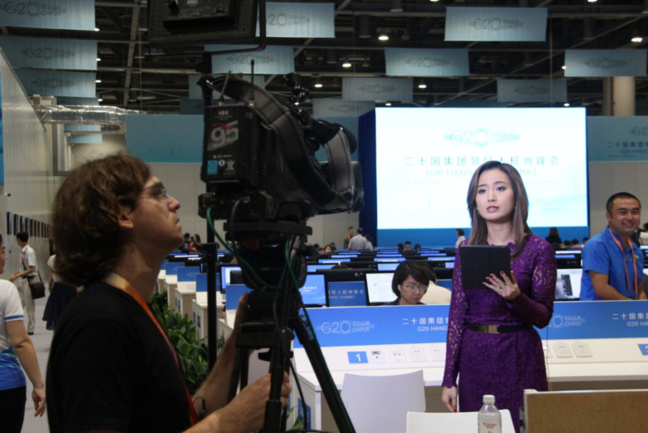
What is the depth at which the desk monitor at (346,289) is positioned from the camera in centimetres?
575

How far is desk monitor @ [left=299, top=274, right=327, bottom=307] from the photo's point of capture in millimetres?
5695

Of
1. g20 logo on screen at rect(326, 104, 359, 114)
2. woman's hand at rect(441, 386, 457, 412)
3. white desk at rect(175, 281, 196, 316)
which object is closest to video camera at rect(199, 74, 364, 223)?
woman's hand at rect(441, 386, 457, 412)

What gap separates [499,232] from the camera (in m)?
2.74

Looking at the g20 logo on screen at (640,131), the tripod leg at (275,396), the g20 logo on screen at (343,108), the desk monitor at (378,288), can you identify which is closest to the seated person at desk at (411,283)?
the desk monitor at (378,288)

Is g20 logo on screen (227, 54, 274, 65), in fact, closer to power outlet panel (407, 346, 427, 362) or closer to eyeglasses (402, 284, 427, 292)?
eyeglasses (402, 284, 427, 292)

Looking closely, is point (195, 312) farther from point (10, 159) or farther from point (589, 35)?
point (589, 35)

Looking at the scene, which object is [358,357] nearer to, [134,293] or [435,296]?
[435,296]

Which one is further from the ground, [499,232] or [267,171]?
[267,171]

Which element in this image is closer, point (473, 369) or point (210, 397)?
point (210, 397)

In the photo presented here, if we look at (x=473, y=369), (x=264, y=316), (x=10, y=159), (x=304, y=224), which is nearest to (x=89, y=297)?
(x=264, y=316)

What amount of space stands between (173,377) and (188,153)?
1510 centimetres

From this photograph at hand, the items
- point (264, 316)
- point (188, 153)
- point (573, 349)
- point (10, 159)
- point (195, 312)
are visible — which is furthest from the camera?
point (188, 153)

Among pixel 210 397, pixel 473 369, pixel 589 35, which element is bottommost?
pixel 473 369

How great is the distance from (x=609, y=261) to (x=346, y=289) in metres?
2.05
